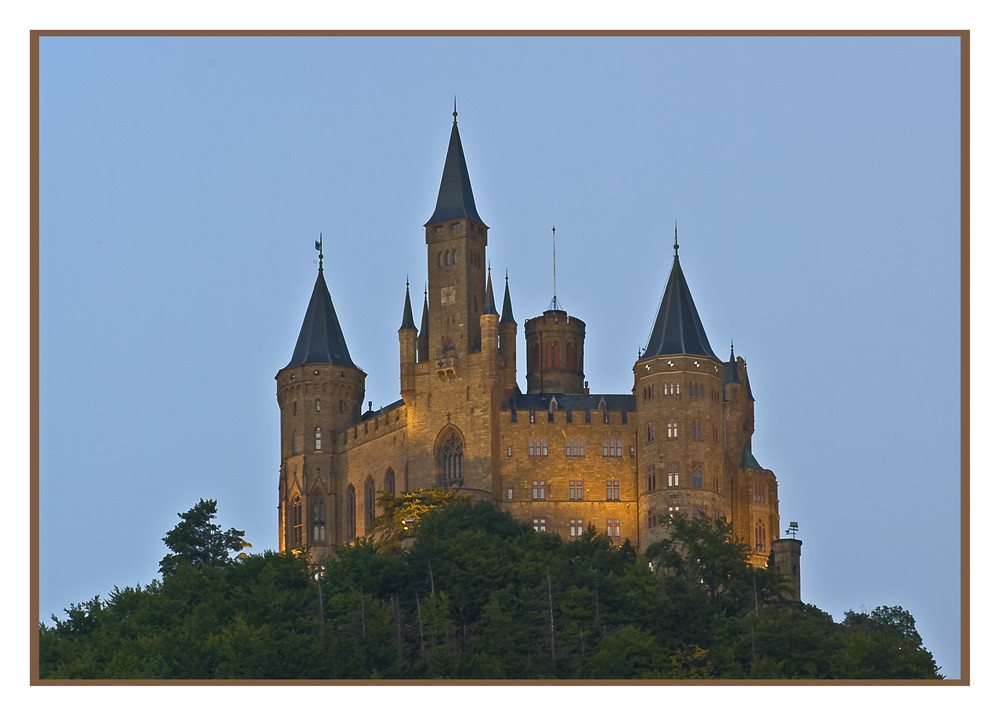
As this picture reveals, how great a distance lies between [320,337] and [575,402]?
15.0 m

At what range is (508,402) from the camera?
116688 mm

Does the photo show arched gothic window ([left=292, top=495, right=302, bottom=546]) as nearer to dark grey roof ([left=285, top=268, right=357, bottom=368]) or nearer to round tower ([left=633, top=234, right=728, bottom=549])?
dark grey roof ([left=285, top=268, right=357, bottom=368])

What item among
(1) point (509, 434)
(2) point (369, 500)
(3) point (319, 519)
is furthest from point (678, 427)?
(3) point (319, 519)

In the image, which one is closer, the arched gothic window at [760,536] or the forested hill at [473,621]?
the forested hill at [473,621]

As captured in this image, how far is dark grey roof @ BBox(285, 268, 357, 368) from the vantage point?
4865 inches

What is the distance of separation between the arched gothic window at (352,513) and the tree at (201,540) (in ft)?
19.1

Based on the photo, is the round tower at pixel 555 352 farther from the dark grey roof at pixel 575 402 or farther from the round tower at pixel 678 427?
the round tower at pixel 678 427

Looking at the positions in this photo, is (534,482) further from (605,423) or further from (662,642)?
(662,642)

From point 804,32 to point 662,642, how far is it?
3605 centimetres

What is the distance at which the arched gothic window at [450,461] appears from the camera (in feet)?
378

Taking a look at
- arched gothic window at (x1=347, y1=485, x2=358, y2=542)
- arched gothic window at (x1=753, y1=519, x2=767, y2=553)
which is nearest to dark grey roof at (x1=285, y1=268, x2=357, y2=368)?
arched gothic window at (x1=347, y1=485, x2=358, y2=542)

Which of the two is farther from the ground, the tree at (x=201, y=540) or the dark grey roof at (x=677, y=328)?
the dark grey roof at (x=677, y=328)

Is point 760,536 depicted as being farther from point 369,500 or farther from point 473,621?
point 473,621

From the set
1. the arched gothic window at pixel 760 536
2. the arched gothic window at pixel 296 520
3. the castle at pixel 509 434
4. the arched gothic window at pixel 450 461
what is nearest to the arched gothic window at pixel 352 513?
the castle at pixel 509 434
